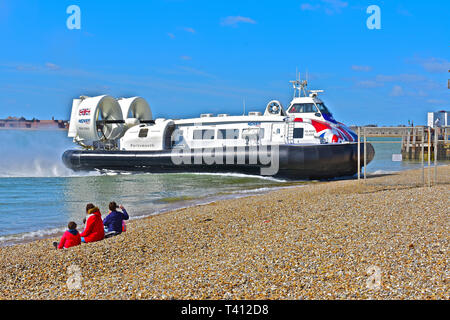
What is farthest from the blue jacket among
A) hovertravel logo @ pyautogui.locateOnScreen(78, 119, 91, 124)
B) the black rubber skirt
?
hovertravel logo @ pyautogui.locateOnScreen(78, 119, 91, 124)

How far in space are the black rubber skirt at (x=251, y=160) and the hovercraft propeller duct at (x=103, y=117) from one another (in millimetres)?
858

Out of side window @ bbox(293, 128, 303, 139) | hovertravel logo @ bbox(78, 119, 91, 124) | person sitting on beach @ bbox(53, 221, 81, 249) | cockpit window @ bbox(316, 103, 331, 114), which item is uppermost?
cockpit window @ bbox(316, 103, 331, 114)

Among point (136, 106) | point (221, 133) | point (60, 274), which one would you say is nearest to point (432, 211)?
point (60, 274)

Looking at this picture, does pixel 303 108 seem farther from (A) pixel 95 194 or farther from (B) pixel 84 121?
(B) pixel 84 121

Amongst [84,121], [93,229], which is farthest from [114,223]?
[84,121]

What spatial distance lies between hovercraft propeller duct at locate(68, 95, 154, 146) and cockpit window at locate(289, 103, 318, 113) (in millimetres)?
5714

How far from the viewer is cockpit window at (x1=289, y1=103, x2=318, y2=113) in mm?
13734

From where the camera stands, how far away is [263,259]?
11.5 ft

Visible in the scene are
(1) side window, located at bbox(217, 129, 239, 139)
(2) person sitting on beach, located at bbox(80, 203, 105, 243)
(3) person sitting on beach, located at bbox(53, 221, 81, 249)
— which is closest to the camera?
(3) person sitting on beach, located at bbox(53, 221, 81, 249)

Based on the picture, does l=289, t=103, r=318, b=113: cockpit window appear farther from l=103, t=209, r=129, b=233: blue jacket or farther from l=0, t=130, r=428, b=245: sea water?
l=103, t=209, r=129, b=233: blue jacket

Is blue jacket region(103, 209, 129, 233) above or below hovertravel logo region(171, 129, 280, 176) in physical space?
below

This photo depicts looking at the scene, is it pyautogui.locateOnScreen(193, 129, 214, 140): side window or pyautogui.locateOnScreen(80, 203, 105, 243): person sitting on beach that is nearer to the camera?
pyautogui.locateOnScreen(80, 203, 105, 243): person sitting on beach
